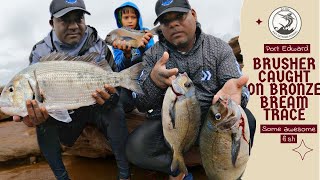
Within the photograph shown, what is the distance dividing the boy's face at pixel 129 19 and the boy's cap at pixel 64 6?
103 centimetres

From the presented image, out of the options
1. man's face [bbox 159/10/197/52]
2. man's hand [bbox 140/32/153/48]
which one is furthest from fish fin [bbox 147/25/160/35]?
man's face [bbox 159/10/197/52]

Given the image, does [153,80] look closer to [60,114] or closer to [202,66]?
[202,66]

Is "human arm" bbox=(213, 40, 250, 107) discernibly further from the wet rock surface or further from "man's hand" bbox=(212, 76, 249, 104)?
the wet rock surface

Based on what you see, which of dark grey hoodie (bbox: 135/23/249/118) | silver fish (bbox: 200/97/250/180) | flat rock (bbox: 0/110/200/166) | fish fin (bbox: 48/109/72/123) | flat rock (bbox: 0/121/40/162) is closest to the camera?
silver fish (bbox: 200/97/250/180)

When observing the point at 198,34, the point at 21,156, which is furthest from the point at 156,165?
the point at 21,156

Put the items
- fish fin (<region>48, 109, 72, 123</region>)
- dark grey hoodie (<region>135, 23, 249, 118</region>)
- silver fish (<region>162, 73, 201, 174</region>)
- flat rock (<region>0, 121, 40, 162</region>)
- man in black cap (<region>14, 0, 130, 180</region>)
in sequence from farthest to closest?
flat rock (<region>0, 121, 40, 162</region>), man in black cap (<region>14, 0, 130, 180</region>), dark grey hoodie (<region>135, 23, 249, 118</region>), fish fin (<region>48, 109, 72, 123</region>), silver fish (<region>162, 73, 201, 174</region>)

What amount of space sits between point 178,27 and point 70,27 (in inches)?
46.8

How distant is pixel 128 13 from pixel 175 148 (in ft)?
7.52

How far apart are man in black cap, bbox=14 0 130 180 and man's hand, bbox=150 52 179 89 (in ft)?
1.75

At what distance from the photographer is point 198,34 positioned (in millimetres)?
4332

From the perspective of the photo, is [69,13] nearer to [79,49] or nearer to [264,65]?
[79,49]

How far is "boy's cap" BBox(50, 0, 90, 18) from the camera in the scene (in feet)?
13.8

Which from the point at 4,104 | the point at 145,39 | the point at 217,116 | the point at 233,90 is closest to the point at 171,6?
the point at 145,39

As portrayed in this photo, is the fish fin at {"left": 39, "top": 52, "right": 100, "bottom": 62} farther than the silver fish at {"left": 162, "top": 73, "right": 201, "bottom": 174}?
Yes
